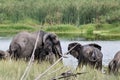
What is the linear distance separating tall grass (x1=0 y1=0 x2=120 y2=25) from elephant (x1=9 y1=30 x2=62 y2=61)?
1637 inches

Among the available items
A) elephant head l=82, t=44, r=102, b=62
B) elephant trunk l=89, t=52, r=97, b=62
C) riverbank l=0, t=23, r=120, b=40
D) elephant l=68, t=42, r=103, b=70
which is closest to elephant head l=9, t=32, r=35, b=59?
elephant l=68, t=42, r=103, b=70

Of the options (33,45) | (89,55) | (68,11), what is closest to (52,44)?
(33,45)

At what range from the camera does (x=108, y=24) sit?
5653 cm

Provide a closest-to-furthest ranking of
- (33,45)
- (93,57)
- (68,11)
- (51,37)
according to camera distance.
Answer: (93,57), (33,45), (51,37), (68,11)

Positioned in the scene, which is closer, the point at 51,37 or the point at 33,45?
the point at 33,45

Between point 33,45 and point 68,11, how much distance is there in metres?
47.1

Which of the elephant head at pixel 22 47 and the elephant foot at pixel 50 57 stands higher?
the elephant head at pixel 22 47

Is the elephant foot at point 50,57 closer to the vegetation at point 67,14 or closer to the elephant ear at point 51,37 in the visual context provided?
the elephant ear at point 51,37

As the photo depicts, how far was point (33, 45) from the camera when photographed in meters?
13.0

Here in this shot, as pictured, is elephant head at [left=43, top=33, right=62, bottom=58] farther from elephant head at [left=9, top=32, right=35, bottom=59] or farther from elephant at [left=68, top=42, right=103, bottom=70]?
elephant at [left=68, top=42, right=103, bottom=70]

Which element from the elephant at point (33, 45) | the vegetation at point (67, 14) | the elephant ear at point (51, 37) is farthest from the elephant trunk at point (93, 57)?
the vegetation at point (67, 14)

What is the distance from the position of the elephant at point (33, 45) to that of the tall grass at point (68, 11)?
41.6m

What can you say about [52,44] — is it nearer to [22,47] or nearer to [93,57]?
[22,47]

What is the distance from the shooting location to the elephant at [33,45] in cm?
1293
